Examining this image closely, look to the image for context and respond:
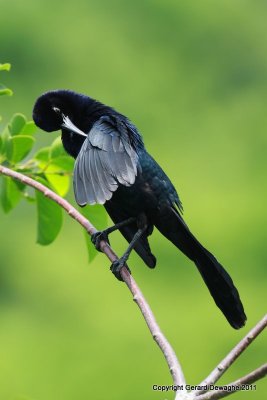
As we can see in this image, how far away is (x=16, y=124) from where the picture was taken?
2.89 m

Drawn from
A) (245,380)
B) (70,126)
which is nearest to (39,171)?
(70,126)

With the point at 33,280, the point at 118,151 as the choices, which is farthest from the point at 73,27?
the point at 118,151

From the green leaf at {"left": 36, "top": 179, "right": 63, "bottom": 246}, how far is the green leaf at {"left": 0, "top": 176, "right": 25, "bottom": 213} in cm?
12

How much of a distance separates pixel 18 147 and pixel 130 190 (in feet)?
1.34

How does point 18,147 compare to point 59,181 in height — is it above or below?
above

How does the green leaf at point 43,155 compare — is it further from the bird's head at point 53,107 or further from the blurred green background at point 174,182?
the blurred green background at point 174,182

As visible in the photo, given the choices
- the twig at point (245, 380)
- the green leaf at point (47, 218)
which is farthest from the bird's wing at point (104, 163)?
the twig at point (245, 380)

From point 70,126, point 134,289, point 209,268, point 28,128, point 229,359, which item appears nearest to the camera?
point 229,359

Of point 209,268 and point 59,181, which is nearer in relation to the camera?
point 209,268

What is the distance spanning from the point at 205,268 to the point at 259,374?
1.32 metres

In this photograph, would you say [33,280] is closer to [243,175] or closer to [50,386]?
[50,386]

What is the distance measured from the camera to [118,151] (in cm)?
275

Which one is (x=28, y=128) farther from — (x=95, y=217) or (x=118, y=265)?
(x=118, y=265)

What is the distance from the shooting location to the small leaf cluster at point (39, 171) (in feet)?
9.27
